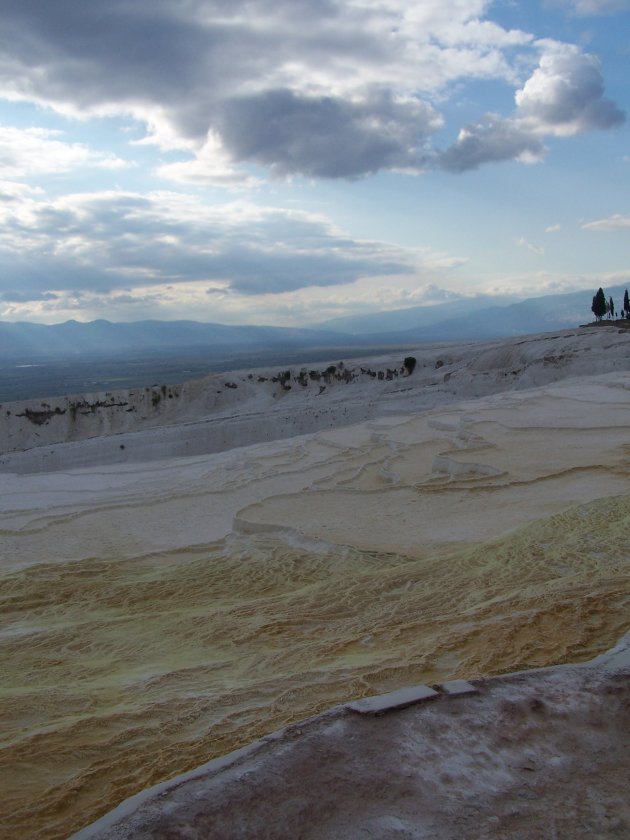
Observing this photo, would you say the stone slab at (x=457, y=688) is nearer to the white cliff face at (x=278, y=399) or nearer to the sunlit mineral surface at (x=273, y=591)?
the sunlit mineral surface at (x=273, y=591)

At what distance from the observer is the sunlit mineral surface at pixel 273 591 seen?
3.70 meters

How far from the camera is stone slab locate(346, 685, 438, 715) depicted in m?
3.23

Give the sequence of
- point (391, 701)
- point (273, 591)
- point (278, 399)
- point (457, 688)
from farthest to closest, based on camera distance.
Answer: point (278, 399), point (273, 591), point (457, 688), point (391, 701)

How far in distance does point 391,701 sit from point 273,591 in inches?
152

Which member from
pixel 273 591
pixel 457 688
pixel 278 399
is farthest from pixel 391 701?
pixel 278 399

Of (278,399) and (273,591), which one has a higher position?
(278,399)

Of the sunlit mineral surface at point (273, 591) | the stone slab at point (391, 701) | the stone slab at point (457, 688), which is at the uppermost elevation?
the stone slab at point (391, 701)

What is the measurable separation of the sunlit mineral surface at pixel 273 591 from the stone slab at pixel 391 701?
480mm

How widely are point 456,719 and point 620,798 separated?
0.73 metres

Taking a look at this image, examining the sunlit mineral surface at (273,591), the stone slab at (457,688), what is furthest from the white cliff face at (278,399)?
the stone slab at (457,688)

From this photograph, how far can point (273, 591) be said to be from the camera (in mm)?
7062

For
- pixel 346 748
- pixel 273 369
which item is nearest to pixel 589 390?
pixel 346 748

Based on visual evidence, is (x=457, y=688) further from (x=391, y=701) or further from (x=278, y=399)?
(x=278, y=399)

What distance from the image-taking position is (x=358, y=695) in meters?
3.80
